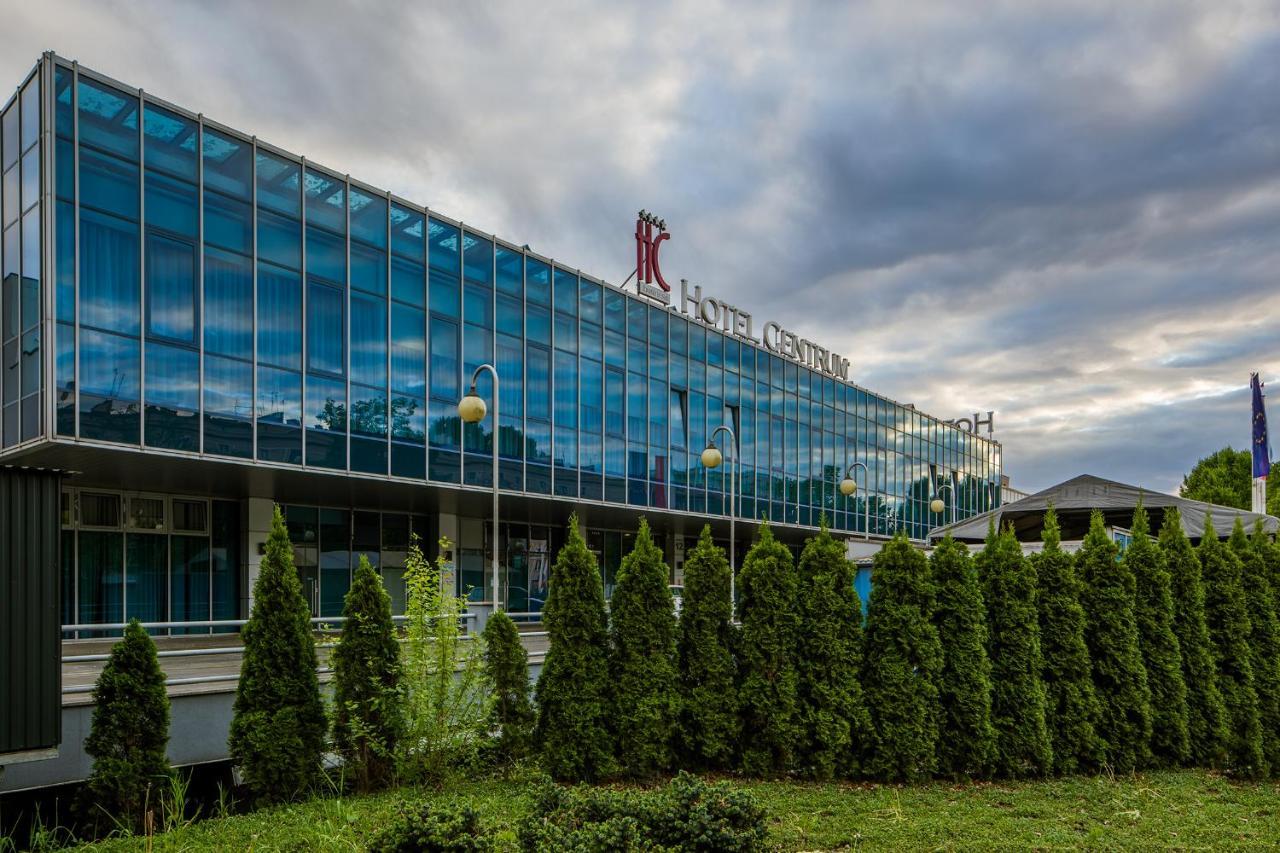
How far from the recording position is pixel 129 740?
873 centimetres

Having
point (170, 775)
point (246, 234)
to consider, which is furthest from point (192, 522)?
point (170, 775)

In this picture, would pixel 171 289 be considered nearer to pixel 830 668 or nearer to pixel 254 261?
pixel 254 261

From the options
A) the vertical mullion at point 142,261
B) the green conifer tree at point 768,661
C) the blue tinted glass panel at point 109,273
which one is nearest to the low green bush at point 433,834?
the green conifer tree at point 768,661

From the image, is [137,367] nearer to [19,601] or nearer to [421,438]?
[421,438]

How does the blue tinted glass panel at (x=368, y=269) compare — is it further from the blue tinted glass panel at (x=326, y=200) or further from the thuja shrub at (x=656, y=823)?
the thuja shrub at (x=656, y=823)

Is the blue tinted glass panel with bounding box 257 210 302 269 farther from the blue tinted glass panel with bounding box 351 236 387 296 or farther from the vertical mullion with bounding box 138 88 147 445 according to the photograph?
the vertical mullion with bounding box 138 88 147 445

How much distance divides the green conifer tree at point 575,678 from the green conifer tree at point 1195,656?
7557 millimetres

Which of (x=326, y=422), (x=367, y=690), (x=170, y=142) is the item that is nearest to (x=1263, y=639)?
(x=367, y=690)

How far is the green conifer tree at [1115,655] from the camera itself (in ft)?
35.9

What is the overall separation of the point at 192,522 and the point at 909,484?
38453mm

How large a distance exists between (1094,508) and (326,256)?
17.4 m

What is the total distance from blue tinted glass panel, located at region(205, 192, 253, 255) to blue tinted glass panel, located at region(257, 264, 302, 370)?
0.67 m

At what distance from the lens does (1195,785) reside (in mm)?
10227

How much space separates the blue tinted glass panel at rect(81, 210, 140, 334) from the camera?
16.3 m
